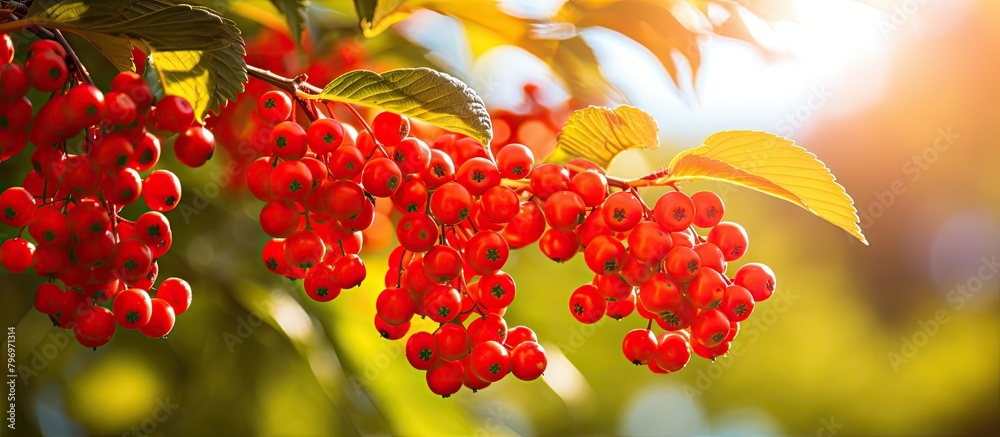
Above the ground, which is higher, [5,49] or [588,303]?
[5,49]

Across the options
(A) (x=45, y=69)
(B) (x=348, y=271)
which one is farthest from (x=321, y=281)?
(A) (x=45, y=69)

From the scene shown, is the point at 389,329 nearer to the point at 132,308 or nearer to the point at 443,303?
the point at 443,303

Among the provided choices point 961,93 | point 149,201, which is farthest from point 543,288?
point 961,93

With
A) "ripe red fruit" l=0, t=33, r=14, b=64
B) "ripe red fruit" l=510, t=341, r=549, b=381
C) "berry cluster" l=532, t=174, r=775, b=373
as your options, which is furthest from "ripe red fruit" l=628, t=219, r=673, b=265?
"ripe red fruit" l=0, t=33, r=14, b=64

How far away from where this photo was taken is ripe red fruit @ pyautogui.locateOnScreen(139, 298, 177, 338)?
57 cm

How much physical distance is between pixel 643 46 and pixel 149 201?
706 millimetres

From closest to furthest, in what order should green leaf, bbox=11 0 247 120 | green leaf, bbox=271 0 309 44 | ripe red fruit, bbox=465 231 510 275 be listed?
green leaf, bbox=11 0 247 120 < ripe red fruit, bbox=465 231 510 275 < green leaf, bbox=271 0 309 44

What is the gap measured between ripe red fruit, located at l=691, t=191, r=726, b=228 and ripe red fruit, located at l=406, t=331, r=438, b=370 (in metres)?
0.23

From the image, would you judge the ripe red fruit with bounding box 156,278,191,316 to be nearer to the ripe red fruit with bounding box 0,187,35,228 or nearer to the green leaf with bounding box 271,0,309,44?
the ripe red fruit with bounding box 0,187,35,228

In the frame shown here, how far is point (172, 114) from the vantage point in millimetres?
485

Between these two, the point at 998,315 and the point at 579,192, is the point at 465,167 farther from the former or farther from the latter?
the point at 998,315

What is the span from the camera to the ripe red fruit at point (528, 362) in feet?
1.97

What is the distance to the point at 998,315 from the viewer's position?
2.60 metres

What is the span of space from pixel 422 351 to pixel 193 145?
231mm
